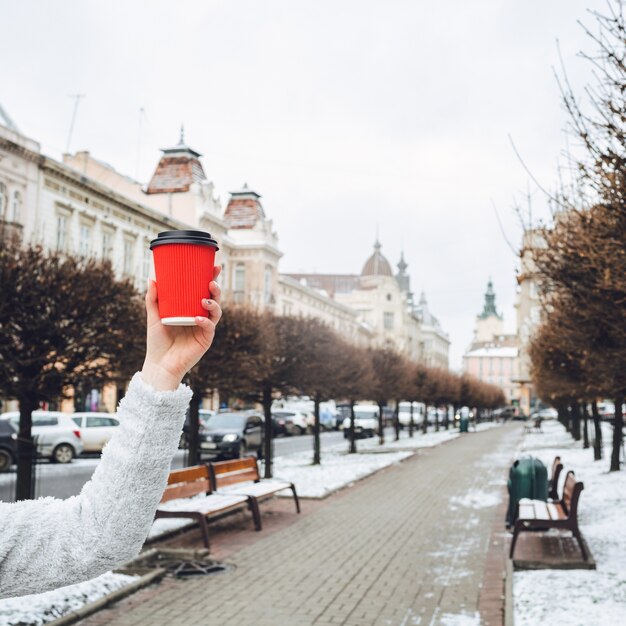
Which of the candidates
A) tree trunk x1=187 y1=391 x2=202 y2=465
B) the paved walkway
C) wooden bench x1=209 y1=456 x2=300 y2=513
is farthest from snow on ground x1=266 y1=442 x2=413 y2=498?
tree trunk x1=187 y1=391 x2=202 y2=465

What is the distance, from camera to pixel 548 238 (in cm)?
1028

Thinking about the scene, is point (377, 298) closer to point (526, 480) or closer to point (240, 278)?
point (240, 278)

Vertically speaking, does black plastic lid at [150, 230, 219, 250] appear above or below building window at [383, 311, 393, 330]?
below

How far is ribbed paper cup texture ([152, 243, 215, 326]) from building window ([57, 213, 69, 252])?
124 feet

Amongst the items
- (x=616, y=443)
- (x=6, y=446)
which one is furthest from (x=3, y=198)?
(x=616, y=443)

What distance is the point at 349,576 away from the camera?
8820mm

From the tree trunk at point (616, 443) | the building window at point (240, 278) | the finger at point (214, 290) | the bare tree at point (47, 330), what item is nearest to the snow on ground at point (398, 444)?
the tree trunk at point (616, 443)

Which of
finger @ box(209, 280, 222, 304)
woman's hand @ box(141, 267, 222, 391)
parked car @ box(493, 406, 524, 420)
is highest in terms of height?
finger @ box(209, 280, 222, 304)

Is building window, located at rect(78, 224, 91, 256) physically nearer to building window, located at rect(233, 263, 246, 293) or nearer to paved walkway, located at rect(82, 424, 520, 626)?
building window, located at rect(233, 263, 246, 293)

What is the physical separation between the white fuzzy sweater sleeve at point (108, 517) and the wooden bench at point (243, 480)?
10.1 m

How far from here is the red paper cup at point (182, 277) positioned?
6.01 ft

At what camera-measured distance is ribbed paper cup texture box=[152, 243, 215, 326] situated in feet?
6.01

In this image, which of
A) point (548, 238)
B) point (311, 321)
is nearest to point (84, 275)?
point (548, 238)

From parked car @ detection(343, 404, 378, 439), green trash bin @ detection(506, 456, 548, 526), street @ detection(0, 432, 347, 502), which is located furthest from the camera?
parked car @ detection(343, 404, 378, 439)
